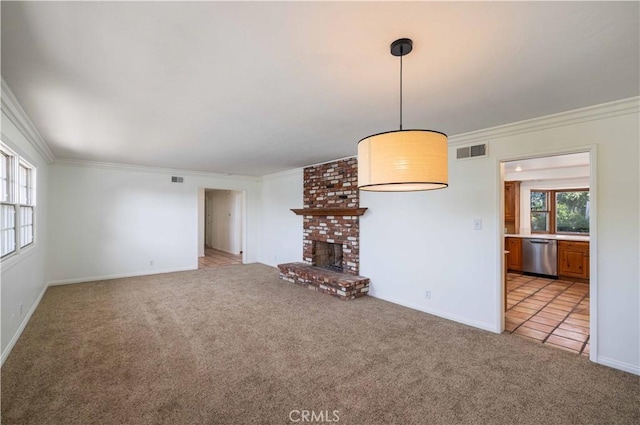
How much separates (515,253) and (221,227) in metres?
8.72

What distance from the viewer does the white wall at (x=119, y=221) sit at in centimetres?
548

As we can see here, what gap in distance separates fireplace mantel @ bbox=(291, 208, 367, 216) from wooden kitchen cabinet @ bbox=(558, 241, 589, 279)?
4348 millimetres

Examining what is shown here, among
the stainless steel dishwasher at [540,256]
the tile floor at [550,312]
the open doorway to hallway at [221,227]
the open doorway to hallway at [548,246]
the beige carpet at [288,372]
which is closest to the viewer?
the beige carpet at [288,372]

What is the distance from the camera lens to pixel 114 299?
4.55m

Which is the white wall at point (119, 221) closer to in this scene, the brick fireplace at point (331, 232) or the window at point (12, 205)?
the window at point (12, 205)

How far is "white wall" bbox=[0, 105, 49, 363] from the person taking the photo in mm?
2762

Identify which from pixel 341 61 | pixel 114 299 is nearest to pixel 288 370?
pixel 341 61

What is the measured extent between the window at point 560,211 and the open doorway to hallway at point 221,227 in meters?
7.42

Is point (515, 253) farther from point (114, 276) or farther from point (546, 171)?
point (114, 276)

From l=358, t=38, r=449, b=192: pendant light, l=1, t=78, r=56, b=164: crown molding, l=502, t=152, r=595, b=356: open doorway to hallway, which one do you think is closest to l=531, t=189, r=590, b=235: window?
l=502, t=152, r=595, b=356: open doorway to hallway

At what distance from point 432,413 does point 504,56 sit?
7.86 ft

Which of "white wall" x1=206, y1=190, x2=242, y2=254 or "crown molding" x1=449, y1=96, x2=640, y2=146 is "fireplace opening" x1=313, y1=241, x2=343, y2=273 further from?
"white wall" x1=206, y1=190, x2=242, y2=254

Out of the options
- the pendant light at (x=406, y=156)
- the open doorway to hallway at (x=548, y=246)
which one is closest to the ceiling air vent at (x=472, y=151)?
the open doorway to hallway at (x=548, y=246)

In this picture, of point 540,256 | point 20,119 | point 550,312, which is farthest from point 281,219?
point 540,256
